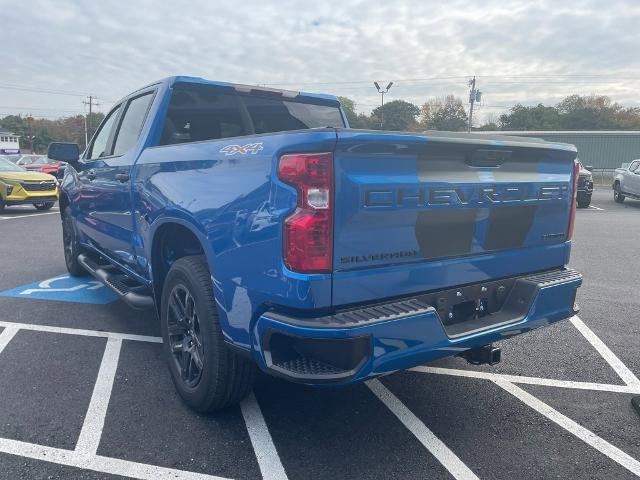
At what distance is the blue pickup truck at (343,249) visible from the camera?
7.27ft

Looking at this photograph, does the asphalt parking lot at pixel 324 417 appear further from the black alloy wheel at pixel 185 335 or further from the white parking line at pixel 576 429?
the black alloy wheel at pixel 185 335

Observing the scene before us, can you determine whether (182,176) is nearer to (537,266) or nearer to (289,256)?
(289,256)

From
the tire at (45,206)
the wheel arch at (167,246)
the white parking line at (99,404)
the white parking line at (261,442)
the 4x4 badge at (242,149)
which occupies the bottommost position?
the tire at (45,206)

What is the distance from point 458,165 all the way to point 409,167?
0.35m

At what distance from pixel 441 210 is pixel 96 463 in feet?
7.06

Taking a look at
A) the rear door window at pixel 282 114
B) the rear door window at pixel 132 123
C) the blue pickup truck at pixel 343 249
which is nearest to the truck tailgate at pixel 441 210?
the blue pickup truck at pixel 343 249

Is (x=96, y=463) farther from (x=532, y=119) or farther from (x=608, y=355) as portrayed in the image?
(x=532, y=119)

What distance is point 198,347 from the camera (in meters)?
3.05

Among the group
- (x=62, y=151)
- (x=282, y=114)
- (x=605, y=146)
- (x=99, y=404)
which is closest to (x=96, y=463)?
(x=99, y=404)

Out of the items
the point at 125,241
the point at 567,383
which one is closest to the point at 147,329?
the point at 125,241

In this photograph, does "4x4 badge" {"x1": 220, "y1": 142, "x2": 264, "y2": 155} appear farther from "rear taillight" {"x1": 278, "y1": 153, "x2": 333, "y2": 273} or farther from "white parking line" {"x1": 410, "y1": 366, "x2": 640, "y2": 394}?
"white parking line" {"x1": 410, "y1": 366, "x2": 640, "y2": 394}

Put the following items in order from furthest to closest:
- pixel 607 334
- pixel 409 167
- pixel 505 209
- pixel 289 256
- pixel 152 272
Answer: pixel 607 334 → pixel 152 272 → pixel 505 209 → pixel 409 167 → pixel 289 256

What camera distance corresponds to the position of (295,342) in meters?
2.31

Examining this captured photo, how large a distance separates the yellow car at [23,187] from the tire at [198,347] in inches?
487
